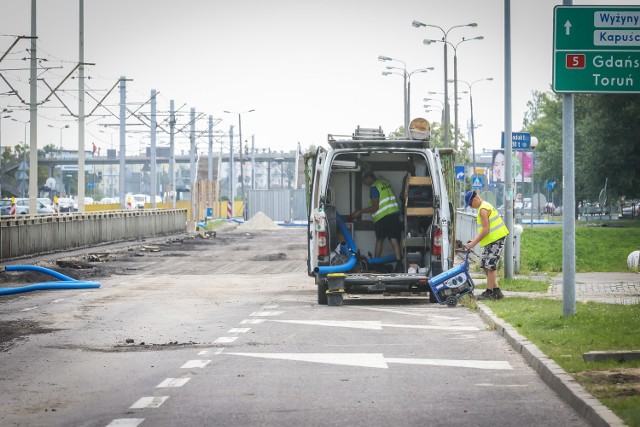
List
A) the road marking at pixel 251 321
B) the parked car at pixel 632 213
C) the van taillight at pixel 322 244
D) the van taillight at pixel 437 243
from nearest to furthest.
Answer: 1. the road marking at pixel 251 321
2. the van taillight at pixel 437 243
3. the van taillight at pixel 322 244
4. the parked car at pixel 632 213

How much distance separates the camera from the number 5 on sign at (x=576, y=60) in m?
15.8

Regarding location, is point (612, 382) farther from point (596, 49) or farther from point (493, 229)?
point (493, 229)

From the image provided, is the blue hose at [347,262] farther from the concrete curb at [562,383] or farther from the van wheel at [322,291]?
the concrete curb at [562,383]

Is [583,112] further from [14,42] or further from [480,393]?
[480,393]

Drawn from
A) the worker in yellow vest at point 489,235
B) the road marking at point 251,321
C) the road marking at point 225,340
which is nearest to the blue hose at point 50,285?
the road marking at point 251,321

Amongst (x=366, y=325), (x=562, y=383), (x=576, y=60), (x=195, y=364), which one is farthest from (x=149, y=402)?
(x=576, y=60)

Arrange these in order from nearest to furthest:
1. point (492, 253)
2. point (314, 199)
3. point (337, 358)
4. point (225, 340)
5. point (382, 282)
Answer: point (337, 358)
point (225, 340)
point (492, 253)
point (382, 282)
point (314, 199)

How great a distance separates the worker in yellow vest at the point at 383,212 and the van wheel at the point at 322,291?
174cm

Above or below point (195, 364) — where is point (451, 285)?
above

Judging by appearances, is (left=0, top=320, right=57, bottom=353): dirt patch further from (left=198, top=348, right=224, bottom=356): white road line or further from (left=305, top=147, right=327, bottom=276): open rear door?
(left=305, top=147, right=327, bottom=276): open rear door

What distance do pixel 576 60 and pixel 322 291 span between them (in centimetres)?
667

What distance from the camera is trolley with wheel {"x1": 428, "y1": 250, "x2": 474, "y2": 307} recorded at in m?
20.1

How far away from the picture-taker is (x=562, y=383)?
10344mm

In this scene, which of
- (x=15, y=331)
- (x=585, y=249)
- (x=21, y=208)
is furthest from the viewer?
(x=21, y=208)
